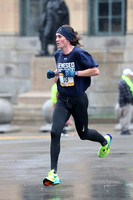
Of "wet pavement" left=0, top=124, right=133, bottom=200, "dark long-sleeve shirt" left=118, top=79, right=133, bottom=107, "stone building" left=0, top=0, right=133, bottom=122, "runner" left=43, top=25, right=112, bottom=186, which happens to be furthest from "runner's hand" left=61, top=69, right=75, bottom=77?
"stone building" left=0, top=0, right=133, bottom=122

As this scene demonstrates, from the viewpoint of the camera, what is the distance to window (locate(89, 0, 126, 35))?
29172mm

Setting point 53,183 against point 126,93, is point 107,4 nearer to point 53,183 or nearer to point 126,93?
point 126,93

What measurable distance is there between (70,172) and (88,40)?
67.3 feet

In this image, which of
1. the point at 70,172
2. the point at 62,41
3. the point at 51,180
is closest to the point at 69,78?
the point at 62,41

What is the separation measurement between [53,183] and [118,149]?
167 inches

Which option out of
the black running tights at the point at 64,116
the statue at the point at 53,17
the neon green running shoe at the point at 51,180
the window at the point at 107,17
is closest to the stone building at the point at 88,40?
the window at the point at 107,17

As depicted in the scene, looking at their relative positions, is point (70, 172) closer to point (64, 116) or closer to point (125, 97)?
point (64, 116)

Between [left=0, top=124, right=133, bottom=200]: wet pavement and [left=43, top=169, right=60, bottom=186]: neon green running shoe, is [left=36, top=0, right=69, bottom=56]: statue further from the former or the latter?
[left=43, top=169, right=60, bottom=186]: neon green running shoe

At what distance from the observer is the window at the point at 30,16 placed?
1203 inches

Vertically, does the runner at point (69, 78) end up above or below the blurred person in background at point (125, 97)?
above

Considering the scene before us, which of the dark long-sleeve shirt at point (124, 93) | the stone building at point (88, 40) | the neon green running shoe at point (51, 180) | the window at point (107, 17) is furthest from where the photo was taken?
the window at point (107, 17)

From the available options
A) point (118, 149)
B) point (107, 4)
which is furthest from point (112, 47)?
point (118, 149)

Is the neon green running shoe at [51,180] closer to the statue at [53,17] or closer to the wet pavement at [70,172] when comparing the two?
the wet pavement at [70,172]

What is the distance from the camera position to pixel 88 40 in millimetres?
29094
